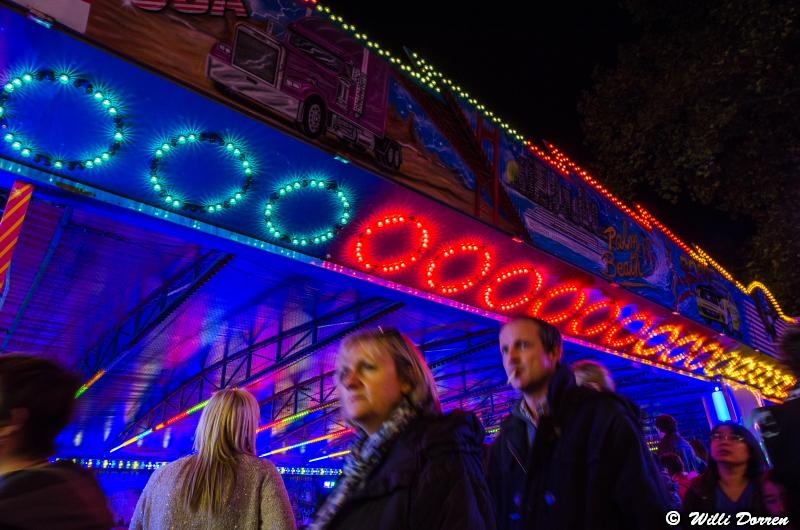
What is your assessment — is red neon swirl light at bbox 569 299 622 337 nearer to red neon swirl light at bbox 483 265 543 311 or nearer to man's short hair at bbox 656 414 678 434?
red neon swirl light at bbox 483 265 543 311

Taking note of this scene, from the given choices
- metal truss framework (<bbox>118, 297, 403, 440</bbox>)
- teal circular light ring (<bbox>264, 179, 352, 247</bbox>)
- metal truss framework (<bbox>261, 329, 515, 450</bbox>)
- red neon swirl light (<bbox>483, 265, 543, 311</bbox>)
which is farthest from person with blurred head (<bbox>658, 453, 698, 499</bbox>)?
teal circular light ring (<bbox>264, 179, 352, 247</bbox>)

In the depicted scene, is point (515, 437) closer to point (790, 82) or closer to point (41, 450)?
point (41, 450)

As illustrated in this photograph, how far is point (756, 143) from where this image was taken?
403 inches

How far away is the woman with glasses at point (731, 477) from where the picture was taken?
3.18 m

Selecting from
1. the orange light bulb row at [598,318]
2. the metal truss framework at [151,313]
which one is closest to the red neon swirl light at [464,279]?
the orange light bulb row at [598,318]

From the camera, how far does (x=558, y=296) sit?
283 inches

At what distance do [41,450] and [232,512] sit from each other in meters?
1.07

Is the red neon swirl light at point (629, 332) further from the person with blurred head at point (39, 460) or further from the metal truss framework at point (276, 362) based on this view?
the person with blurred head at point (39, 460)

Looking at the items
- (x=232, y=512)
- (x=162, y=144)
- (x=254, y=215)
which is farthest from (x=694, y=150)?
(x=232, y=512)

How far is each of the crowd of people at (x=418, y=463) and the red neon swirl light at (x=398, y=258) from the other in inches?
91.9

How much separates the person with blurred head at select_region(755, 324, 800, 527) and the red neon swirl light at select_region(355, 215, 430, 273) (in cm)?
317

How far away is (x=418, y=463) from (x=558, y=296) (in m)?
6.05

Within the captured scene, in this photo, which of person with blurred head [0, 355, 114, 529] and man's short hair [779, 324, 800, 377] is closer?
person with blurred head [0, 355, 114, 529]

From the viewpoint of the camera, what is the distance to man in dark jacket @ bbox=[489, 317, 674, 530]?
1.92 meters
